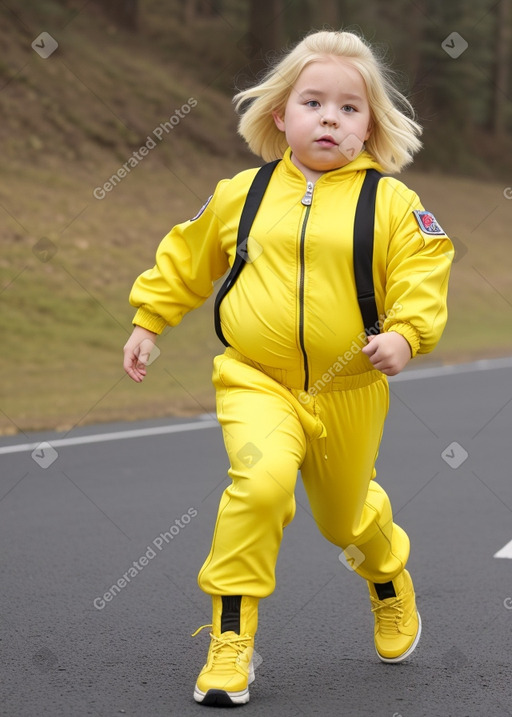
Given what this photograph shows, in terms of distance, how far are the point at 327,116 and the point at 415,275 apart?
652mm

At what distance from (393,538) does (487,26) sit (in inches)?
1622

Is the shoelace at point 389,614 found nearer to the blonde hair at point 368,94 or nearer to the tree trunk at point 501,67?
the blonde hair at point 368,94

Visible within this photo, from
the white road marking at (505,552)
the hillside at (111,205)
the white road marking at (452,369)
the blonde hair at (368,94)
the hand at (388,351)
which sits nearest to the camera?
the hand at (388,351)

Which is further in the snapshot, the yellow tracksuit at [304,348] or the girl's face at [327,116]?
the girl's face at [327,116]

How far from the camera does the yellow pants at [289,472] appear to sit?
397 cm

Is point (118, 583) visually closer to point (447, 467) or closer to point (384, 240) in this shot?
point (384, 240)

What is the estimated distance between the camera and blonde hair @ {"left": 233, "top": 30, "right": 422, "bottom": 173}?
4.37 metres

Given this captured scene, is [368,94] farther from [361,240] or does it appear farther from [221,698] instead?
[221,698]

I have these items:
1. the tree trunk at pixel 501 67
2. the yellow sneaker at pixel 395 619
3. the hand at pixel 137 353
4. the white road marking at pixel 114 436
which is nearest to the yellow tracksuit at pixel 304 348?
the hand at pixel 137 353

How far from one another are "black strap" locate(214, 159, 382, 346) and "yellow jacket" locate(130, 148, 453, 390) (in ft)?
0.08

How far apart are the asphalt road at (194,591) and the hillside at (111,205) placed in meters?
2.82

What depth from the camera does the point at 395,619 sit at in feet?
15.1

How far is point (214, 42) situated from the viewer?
35469 mm

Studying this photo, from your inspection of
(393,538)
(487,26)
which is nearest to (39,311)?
(393,538)
